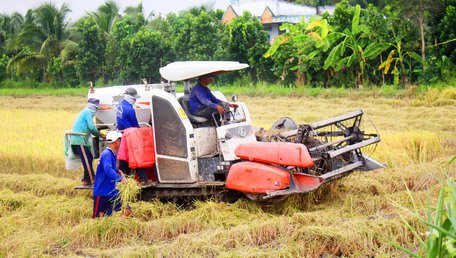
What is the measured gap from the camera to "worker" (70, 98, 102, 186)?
8.64m

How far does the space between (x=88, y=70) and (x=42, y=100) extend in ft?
17.3

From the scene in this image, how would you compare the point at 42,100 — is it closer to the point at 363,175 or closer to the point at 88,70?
the point at 88,70

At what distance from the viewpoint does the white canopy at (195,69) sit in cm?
769

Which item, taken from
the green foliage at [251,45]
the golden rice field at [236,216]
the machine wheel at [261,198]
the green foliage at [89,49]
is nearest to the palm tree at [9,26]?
the green foliage at [89,49]

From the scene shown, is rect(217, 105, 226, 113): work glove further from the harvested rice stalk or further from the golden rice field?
the harvested rice stalk

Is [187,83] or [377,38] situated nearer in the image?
[187,83]

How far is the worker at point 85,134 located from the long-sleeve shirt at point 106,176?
132 cm

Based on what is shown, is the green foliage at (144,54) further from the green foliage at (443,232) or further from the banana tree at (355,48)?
the green foliage at (443,232)

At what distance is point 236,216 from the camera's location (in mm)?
7000

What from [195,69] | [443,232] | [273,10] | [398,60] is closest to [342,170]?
[195,69]

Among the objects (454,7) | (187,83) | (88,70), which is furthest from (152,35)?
(187,83)

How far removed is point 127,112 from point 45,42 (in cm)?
2359

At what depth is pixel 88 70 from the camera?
96.8ft

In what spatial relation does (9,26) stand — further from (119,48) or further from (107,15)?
(119,48)
